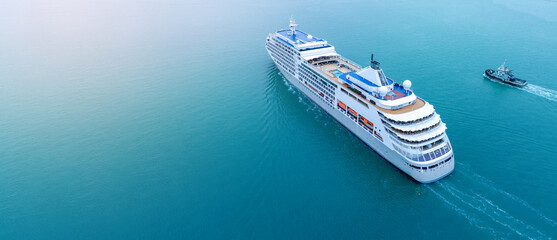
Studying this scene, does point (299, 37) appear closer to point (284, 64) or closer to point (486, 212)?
point (284, 64)

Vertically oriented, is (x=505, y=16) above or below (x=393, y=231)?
above

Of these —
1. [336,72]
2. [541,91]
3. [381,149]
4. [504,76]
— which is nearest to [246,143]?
[381,149]

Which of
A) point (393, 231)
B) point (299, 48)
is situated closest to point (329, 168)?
point (393, 231)

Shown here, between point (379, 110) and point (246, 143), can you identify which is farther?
point (246, 143)

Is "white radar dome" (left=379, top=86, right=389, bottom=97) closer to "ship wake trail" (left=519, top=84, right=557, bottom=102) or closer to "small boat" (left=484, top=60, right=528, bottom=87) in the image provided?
"small boat" (left=484, top=60, right=528, bottom=87)

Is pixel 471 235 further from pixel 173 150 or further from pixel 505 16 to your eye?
pixel 505 16

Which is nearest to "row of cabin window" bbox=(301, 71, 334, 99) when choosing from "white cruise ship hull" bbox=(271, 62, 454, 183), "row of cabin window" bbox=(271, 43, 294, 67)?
"white cruise ship hull" bbox=(271, 62, 454, 183)
